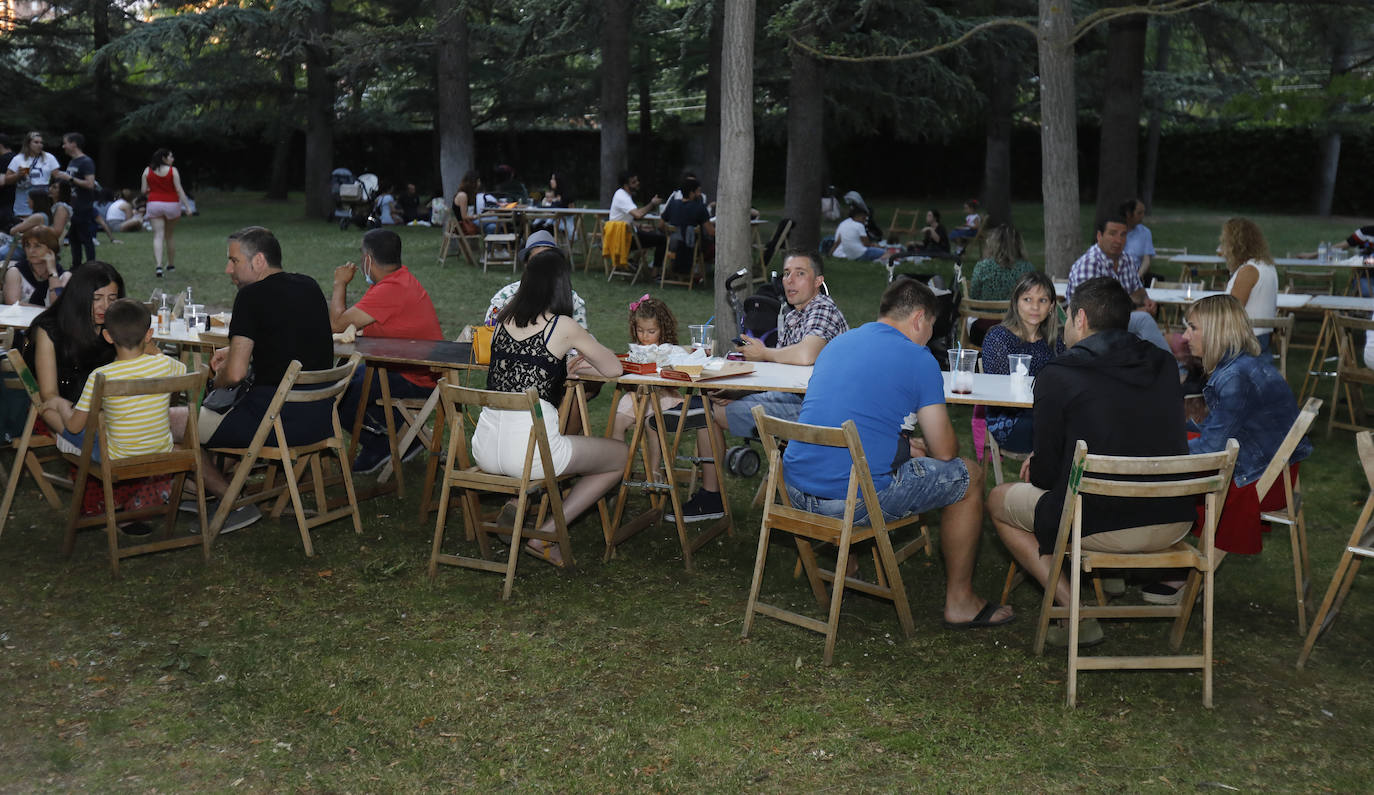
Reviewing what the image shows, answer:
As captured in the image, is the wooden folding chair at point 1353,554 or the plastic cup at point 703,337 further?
the plastic cup at point 703,337

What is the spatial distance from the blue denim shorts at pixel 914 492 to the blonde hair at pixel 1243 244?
4.37m

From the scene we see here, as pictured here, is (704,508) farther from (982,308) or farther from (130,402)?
(982,308)

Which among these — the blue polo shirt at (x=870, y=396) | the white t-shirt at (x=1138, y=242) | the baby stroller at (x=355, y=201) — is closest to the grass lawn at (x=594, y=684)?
the blue polo shirt at (x=870, y=396)

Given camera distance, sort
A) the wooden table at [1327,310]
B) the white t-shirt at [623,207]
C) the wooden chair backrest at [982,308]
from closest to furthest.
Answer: the wooden chair backrest at [982,308]
the wooden table at [1327,310]
the white t-shirt at [623,207]

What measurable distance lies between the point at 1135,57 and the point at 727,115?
795 cm

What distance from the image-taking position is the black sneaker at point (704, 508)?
5.77 metres

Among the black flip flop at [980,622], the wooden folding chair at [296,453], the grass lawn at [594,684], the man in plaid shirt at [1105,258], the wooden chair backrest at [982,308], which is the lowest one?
the grass lawn at [594,684]

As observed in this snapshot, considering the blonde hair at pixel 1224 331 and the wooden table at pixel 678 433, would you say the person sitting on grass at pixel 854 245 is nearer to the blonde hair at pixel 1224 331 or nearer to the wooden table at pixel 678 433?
the wooden table at pixel 678 433

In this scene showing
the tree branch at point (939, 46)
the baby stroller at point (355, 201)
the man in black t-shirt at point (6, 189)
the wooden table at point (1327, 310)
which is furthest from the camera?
the baby stroller at point (355, 201)

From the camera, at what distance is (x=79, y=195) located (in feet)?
45.5

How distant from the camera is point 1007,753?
3641 millimetres

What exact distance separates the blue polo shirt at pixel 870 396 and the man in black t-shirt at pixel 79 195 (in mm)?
11874

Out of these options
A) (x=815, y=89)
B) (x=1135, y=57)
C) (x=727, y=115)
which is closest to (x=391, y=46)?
(x=815, y=89)

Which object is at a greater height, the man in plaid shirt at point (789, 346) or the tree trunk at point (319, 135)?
the tree trunk at point (319, 135)
